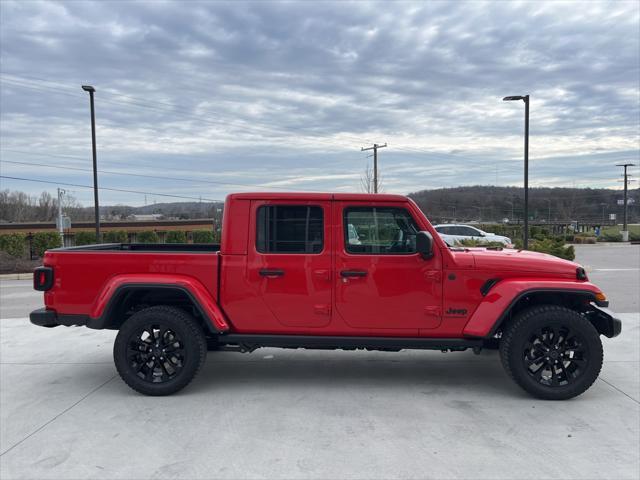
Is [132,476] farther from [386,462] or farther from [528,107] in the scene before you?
[528,107]

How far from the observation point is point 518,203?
74688 millimetres

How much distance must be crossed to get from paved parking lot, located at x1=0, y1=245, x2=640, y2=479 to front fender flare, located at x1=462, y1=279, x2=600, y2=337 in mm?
679

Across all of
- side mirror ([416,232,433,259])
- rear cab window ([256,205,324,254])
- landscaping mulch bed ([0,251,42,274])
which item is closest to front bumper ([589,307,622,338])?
side mirror ([416,232,433,259])

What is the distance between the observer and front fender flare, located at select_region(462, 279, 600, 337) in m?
4.35

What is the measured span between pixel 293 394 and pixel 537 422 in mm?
2112

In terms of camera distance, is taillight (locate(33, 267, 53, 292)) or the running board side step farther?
taillight (locate(33, 267, 53, 292))

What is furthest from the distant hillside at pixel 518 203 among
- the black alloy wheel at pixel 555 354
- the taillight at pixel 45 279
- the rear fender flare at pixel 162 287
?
the taillight at pixel 45 279

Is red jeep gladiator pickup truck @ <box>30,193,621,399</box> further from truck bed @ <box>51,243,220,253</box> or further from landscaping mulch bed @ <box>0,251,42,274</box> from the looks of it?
landscaping mulch bed @ <box>0,251,42,274</box>

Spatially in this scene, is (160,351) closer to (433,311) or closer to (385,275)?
(385,275)

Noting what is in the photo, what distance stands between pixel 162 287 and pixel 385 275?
81.2 inches

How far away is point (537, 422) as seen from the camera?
3.95 metres

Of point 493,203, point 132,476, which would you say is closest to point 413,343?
point 132,476

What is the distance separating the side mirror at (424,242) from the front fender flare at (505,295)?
0.72m

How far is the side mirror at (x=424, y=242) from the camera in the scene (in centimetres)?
432
